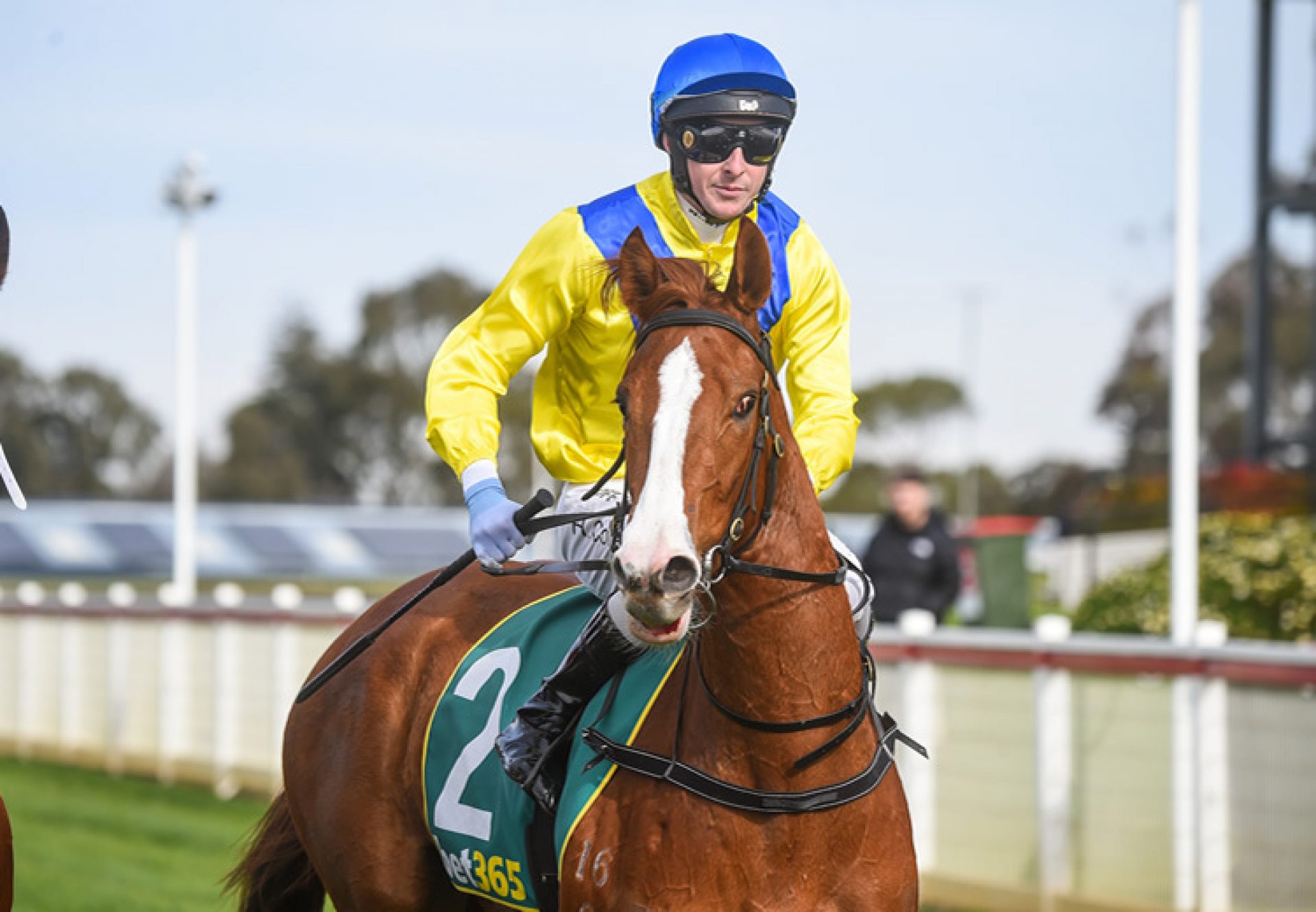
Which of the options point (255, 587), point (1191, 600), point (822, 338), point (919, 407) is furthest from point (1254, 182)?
point (919, 407)

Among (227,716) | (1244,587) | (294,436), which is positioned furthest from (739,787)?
(294,436)

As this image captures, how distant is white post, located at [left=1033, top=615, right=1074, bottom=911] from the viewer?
23.1ft

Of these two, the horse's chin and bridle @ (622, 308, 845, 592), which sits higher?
bridle @ (622, 308, 845, 592)

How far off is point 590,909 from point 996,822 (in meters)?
4.38

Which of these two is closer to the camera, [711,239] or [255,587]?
[711,239]

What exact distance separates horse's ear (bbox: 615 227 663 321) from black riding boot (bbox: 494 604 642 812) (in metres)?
0.68

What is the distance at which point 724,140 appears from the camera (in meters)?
3.61

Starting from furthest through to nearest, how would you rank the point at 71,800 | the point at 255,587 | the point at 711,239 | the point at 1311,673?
the point at 255,587 → the point at 71,800 → the point at 1311,673 → the point at 711,239

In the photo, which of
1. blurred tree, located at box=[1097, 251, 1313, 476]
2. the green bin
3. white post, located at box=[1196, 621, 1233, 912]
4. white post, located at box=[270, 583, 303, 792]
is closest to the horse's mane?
white post, located at box=[1196, 621, 1233, 912]

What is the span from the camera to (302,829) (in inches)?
176

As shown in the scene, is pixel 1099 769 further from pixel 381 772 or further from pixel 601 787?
pixel 601 787

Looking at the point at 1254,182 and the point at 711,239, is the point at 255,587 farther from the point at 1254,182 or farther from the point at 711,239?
the point at 711,239

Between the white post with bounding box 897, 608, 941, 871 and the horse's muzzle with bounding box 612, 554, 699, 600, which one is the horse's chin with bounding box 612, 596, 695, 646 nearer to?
the horse's muzzle with bounding box 612, 554, 699, 600

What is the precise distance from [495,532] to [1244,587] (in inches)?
293
